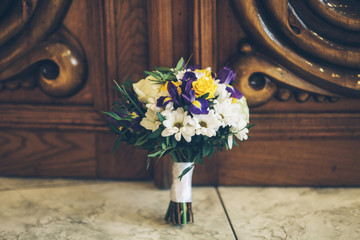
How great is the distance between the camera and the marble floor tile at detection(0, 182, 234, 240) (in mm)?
1017

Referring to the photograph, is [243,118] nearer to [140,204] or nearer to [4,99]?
[140,204]

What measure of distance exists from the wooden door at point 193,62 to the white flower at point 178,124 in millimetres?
378

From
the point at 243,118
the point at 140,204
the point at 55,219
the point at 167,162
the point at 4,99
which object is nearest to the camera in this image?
the point at 243,118

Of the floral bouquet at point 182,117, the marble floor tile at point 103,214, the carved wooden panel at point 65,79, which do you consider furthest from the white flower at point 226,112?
the carved wooden panel at point 65,79

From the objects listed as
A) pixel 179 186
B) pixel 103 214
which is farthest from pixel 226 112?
pixel 103 214

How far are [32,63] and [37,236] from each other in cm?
62

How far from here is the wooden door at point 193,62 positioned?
1221 millimetres

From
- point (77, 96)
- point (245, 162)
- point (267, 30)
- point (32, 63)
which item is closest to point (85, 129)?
point (77, 96)

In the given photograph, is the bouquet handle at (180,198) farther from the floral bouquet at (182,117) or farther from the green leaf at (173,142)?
the green leaf at (173,142)

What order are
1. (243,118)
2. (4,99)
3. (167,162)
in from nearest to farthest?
(243,118) → (167,162) → (4,99)

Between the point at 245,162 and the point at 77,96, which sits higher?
the point at 77,96

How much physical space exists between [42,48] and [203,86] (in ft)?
2.29

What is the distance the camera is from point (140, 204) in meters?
1.20

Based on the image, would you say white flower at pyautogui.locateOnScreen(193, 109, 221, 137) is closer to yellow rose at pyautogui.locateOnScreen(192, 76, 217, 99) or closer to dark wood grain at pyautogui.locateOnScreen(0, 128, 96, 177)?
yellow rose at pyautogui.locateOnScreen(192, 76, 217, 99)
